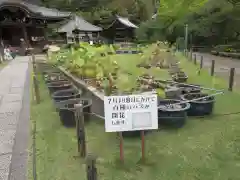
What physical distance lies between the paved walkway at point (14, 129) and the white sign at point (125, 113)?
4.75 ft

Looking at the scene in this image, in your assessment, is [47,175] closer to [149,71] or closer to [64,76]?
[149,71]

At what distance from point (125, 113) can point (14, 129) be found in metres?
2.98

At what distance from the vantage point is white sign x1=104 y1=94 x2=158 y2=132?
3775 mm

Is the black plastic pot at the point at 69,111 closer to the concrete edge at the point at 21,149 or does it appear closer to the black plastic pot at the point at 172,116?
the concrete edge at the point at 21,149

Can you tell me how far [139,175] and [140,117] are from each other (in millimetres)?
789

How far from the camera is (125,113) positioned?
3789 mm

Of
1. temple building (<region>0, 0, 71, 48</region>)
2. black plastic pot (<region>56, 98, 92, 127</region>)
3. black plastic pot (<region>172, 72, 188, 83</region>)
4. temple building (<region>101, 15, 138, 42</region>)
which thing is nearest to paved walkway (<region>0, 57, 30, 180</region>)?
black plastic pot (<region>56, 98, 92, 127</region>)

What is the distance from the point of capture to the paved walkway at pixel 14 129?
161 inches

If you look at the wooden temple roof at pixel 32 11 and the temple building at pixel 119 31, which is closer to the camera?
the wooden temple roof at pixel 32 11

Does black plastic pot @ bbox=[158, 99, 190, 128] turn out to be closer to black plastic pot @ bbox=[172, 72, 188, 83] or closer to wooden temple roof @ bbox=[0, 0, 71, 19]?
black plastic pot @ bbox=[172, 72, 188, 83]

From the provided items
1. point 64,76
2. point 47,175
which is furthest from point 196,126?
point 64,76

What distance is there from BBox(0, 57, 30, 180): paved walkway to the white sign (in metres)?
1.45

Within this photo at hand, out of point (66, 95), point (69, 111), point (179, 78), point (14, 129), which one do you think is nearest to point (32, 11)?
point (179, 78)

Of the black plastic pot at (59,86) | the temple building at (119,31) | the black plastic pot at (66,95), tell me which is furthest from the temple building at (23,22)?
the black plastic pot at (66,95)
